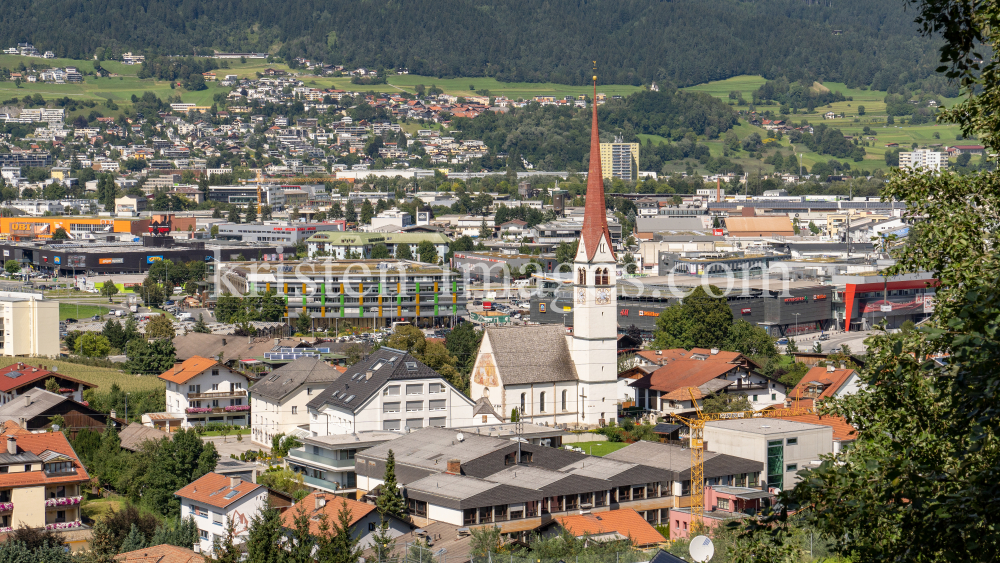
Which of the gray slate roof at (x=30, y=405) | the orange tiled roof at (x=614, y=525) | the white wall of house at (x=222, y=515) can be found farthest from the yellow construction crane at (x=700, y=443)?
the gray slate roof at (x=30, y=405)

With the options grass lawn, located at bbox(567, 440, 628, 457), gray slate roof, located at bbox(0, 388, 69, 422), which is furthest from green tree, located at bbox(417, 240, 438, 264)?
grass lawn, located at bbox(567, 440, 628, 457)

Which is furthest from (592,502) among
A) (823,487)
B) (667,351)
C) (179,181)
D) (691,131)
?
(691,131)

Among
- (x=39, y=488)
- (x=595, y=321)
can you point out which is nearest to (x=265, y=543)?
(x=39, y=488)

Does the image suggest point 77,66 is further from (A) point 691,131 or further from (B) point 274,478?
(B) point 274,478

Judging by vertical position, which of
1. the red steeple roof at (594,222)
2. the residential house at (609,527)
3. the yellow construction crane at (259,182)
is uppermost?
the yellow construction crane at (259,182)

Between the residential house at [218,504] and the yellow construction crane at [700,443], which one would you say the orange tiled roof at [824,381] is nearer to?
the yellow construction crane at [700,443]

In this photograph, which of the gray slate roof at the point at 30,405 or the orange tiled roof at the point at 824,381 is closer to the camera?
the gray slate roof at the point at 30,405
